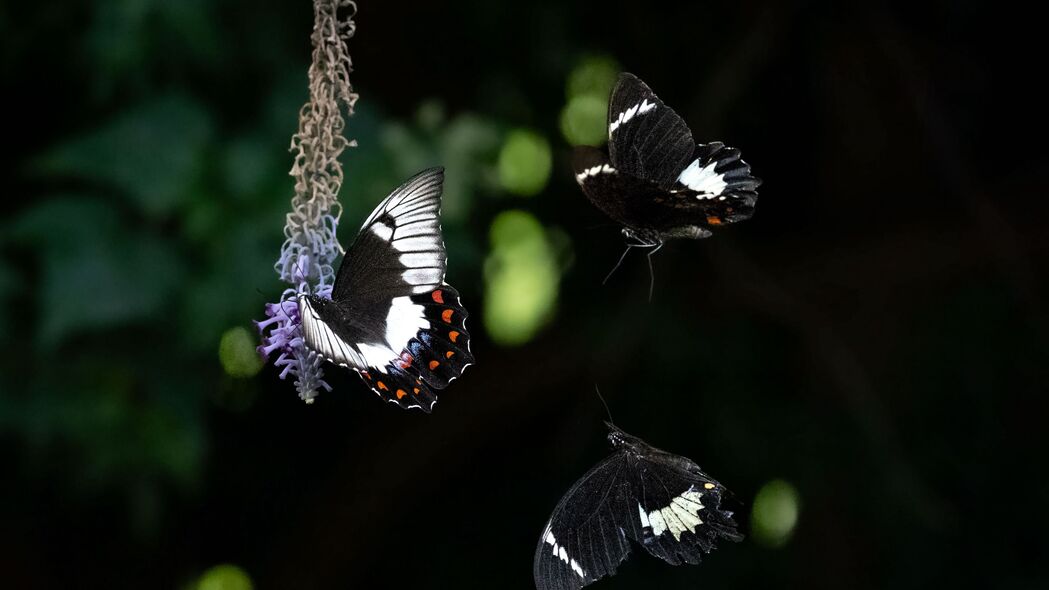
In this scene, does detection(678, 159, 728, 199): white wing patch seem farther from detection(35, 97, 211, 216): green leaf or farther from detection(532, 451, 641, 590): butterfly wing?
detection(35, 97, 211, 216): green leaf

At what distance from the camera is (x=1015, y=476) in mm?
3430

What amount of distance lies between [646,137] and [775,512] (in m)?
A: 2.15

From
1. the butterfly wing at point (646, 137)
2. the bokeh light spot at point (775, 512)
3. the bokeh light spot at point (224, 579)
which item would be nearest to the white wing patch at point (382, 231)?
the butterfly wing at point (646, 137)

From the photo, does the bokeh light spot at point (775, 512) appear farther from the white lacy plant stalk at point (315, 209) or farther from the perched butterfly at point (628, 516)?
the white lacy plant stalk at point (315, 209)

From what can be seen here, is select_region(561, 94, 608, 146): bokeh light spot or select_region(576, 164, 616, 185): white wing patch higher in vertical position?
select_region(561, 94, 608, 146): bokeh light spot

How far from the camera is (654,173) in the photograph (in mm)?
1241

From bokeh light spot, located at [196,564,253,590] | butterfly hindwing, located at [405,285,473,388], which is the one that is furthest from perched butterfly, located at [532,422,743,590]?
bokeh light spot, located at [196,564,253,590]

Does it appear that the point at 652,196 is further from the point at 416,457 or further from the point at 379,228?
the point at 416,457

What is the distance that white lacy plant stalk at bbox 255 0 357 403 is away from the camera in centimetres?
112

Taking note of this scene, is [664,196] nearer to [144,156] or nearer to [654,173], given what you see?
[654,173]

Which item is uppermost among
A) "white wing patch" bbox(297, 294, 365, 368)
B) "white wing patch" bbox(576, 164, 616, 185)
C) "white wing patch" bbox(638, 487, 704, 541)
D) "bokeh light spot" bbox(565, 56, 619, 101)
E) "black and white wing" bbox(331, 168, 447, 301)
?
"bokeh light spot" bbox(565, 56, 619, 101)

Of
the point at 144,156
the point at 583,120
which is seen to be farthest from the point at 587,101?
the point at 144,156

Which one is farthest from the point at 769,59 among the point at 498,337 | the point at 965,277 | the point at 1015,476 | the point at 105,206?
the point at 105,206

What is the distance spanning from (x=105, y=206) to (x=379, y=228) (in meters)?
1.46
